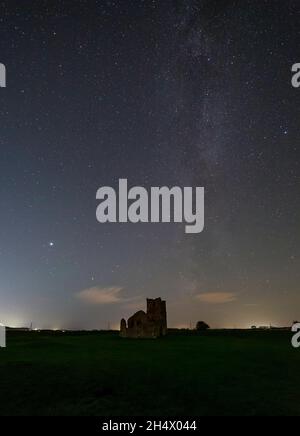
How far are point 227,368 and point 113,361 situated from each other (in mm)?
6470

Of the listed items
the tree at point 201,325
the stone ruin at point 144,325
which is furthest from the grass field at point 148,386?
the tree at point 201,325

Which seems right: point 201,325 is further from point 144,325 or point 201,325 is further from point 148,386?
point 148,386

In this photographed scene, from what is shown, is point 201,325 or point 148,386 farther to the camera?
point 201,325

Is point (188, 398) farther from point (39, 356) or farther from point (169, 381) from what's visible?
point (39, 356)

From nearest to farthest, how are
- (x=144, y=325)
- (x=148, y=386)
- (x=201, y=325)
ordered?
(x=148, y=386)
(x=144, y=325)
(x=201, y=325)

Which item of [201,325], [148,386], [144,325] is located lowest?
[148,386]

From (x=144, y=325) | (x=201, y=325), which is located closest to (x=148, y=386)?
(x=144, y=325)

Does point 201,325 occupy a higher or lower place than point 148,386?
higher

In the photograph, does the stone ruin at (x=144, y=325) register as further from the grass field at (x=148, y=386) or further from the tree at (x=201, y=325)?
the tree at (x=201, y=325)

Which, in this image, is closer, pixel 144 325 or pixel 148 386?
pixel 148 386

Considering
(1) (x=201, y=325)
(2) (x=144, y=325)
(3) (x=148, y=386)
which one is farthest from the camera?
(1) (x=201, y=325)
